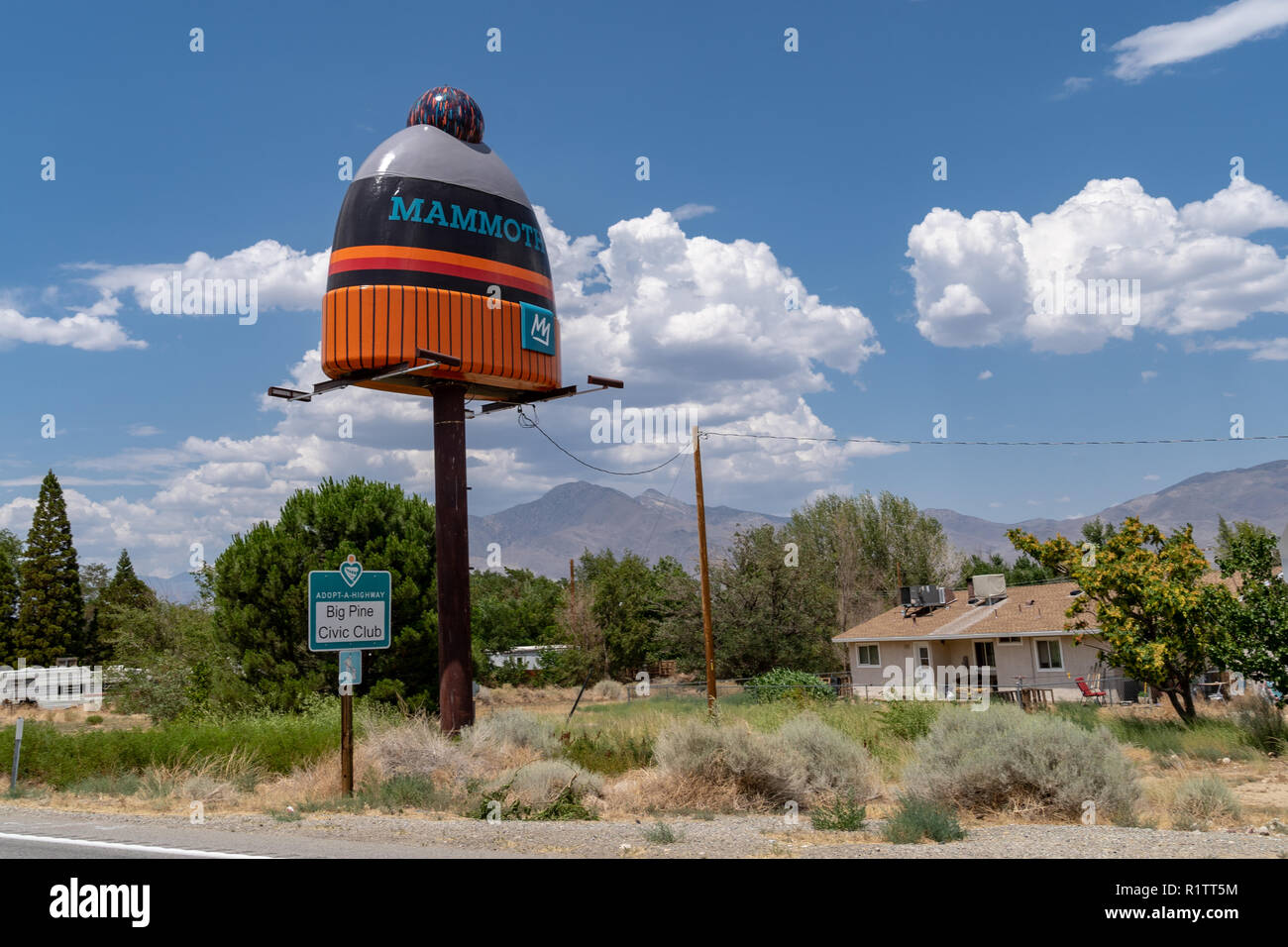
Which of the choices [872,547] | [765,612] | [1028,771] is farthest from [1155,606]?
[872,547]

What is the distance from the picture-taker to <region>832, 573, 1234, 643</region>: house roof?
119 ft

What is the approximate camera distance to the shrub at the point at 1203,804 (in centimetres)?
1153

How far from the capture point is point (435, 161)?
1788cm

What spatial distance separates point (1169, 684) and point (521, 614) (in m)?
52.7

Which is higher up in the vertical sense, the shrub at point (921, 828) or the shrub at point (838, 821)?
the shrub at point (921, 828)

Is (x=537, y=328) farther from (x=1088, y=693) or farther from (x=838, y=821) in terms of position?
(x=1088, y=693)

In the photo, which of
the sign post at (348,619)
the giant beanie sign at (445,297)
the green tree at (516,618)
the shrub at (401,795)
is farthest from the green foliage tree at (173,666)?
the green tree at (516,618)

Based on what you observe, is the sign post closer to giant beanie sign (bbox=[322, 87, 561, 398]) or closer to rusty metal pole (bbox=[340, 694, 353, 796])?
rusty metal pole (bbox=[340, 694, 353, 796])

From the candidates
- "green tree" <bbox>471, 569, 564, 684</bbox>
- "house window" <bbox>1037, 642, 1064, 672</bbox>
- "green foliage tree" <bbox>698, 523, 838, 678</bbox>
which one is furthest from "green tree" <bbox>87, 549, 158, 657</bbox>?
"house window" <bbox>1037, 642, 1064, 672</bbox>

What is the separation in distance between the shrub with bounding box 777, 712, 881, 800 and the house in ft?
67.4

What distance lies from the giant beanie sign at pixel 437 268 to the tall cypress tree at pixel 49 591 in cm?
4843

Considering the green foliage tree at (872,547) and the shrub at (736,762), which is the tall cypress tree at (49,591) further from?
the shrub at (736,762)
